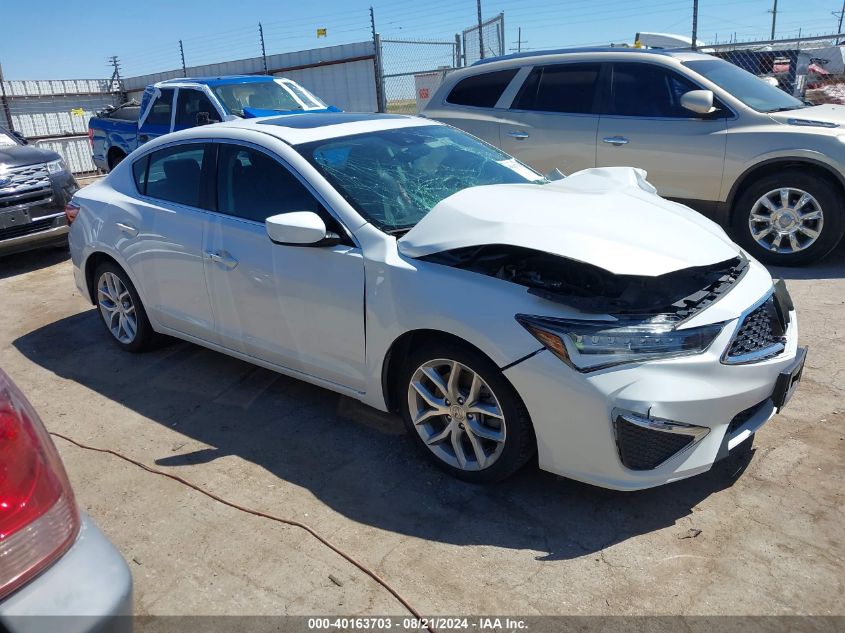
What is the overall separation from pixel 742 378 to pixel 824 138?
4.08 metres

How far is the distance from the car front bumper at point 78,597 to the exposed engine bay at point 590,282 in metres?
1.81

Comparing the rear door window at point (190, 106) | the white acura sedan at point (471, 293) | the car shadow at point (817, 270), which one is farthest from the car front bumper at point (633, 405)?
the rear door window at point (190, 106)

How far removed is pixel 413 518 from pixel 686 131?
16.1ft

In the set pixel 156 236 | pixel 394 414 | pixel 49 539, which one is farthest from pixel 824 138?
pixel 49 539

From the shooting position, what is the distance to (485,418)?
3.10 meters

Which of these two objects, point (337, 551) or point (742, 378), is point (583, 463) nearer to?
point (742, 378)

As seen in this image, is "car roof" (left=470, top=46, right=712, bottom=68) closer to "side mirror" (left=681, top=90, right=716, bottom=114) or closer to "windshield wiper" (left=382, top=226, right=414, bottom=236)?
"side mirror" (left=681, top=90, right=716, bottom=114)

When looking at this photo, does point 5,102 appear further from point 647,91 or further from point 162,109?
point 647,91

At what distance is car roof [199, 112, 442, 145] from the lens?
3.89m

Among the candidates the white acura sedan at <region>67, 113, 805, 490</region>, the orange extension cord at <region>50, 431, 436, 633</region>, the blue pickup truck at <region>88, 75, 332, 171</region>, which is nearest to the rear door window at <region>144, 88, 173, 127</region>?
the blue pickup truck at <region>88, 75, 332, 171</region>

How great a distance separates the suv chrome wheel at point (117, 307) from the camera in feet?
15.9

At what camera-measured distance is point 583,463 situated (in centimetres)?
282

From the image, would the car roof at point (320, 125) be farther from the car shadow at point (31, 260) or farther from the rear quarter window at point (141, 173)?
the car shadow at point (31, 260)

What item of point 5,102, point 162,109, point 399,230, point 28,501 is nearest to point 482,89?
point 399,230
